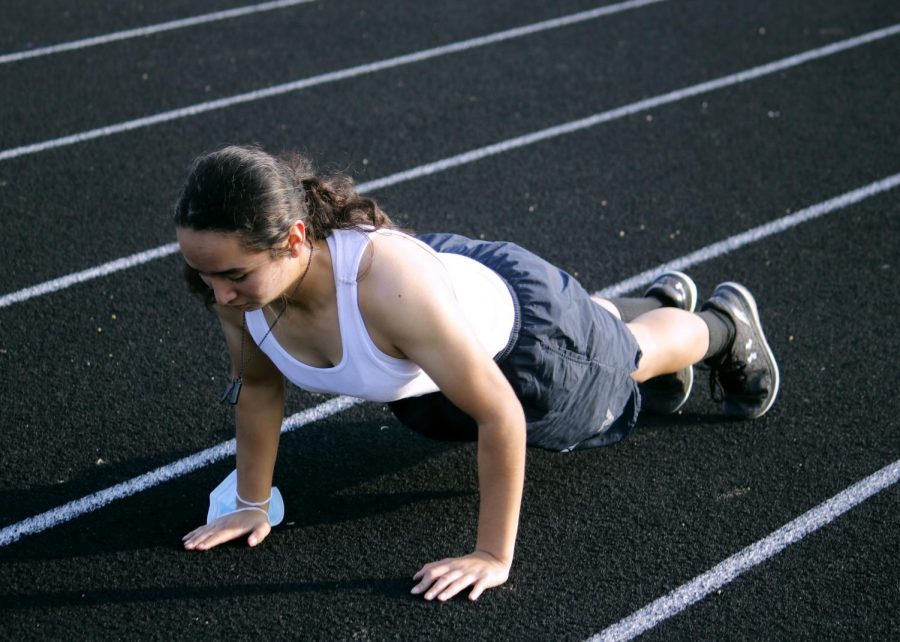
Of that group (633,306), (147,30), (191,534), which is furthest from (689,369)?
(147,30)

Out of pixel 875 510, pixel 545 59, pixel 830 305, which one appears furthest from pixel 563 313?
pixel 545 59

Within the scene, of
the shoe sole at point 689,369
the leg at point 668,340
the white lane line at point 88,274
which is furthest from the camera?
the white lane line at point 88,274

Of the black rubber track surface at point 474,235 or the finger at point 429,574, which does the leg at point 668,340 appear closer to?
the black rubber track surface at point 474,235

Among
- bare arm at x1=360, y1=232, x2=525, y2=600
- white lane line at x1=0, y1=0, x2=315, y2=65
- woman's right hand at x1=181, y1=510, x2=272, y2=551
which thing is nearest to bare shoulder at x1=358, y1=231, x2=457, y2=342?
bare arm at x1=360, y1=232, x2=525, y2=600

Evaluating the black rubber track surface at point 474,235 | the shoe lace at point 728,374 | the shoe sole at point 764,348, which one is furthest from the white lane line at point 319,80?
the shoe lace at point 728,374

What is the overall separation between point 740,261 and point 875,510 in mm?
→ 1749

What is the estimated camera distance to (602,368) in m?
3.19

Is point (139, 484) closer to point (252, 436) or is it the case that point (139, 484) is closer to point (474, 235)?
point (252, 436)

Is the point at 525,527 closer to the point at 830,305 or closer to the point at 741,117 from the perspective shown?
the point at 830,305

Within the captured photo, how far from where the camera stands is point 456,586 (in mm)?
2963

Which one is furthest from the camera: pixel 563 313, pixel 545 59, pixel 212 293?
pixel 545 59

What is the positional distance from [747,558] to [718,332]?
85 cm

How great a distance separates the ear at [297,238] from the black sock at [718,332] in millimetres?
1664

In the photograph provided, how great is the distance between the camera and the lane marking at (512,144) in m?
4.68
